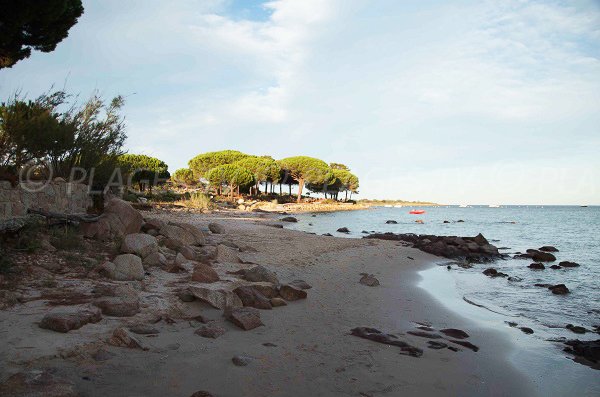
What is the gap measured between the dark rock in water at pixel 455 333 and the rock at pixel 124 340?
13.9 ft

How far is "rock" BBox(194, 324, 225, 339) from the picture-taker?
4809 millimetres

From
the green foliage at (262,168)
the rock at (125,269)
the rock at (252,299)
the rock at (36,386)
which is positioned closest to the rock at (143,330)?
the rock at (36,386)

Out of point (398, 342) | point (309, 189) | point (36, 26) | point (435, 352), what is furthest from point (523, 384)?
point (309, 189)

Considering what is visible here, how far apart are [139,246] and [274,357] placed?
4.79 m

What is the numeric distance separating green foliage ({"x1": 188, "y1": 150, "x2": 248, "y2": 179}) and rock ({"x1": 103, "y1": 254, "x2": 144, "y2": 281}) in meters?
65.3

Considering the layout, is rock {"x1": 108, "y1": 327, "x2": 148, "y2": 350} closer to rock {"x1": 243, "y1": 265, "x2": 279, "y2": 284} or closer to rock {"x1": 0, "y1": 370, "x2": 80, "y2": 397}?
rock {"x1": 0, "y1": 370, "x2": 80, "y2": 397}

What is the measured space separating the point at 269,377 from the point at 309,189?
83.8m

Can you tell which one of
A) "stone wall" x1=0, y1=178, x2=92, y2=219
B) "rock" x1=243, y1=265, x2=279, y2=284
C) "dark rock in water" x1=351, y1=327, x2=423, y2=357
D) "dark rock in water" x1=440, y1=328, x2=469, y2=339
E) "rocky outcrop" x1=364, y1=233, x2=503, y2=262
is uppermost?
"stone wall" x1=0, y1=178, x2=92, y2=219

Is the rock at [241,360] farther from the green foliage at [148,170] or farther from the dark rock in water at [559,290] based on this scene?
the green foliage at [148,170]

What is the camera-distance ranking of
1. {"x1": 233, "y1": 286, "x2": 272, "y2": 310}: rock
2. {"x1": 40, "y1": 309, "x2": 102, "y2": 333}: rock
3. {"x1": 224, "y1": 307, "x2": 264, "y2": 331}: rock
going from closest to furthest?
{"x1": 40, "y1": 309, "x2": 102, "y2": 333}: rock → {"x1": 224, "y1": 307, "x2": 264, "y2": 331}: rock → {"x1": 233, "y1": 286, "x2": 272, "y2": 310}: rock

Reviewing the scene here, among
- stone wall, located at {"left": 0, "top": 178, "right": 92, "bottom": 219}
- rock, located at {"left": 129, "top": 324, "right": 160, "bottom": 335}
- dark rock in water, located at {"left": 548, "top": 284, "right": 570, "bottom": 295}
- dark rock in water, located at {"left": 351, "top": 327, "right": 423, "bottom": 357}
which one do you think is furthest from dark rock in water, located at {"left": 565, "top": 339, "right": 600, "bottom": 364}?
stone wall, located at {"left": 0, "top": 178, "right": 92, "bottom": 219}

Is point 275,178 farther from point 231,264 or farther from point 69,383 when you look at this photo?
point 69,383

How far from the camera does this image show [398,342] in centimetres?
531

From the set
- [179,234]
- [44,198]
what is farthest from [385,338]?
[44,198]
